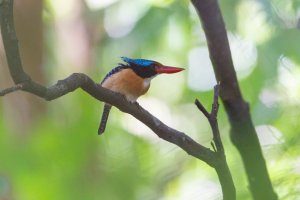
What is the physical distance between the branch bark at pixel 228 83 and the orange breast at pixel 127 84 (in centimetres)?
13

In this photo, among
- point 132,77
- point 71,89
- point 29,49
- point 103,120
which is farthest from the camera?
point 29,49

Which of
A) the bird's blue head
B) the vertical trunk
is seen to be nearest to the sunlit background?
the vertical trunk

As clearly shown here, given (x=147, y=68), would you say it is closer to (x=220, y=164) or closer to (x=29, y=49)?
(x=220, y=164)

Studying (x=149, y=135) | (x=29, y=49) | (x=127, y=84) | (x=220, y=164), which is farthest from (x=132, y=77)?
(x=29, y=49)

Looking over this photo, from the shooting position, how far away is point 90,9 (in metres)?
3.18

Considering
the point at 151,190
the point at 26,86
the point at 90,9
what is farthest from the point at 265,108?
the point at 90,9

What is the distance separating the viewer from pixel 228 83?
104 centimetres

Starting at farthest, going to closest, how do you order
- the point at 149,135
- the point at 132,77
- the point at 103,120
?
the point at 149,135
the point at 132,77
the point at 103,120

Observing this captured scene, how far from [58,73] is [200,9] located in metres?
1.97

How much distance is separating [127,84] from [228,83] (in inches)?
6.2

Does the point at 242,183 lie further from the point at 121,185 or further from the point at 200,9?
the point at 200,9

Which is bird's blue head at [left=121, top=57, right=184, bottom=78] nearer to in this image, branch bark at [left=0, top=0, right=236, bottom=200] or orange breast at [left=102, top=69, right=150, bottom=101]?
orange breast at [left=102, top=69, right=150, bottom=101]

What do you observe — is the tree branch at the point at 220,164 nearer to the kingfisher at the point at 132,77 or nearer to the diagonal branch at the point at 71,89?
the diagonal branch at the point at 71,89

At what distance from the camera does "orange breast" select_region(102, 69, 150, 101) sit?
104cm
